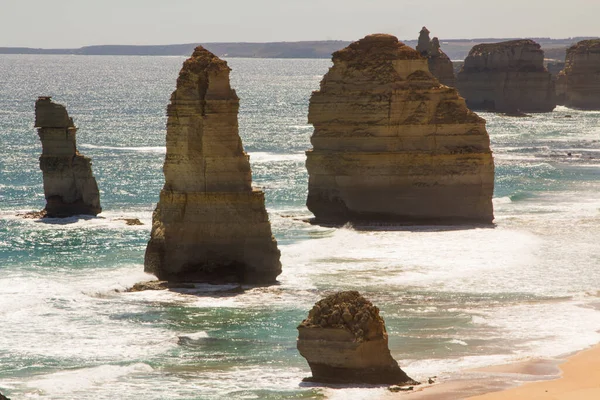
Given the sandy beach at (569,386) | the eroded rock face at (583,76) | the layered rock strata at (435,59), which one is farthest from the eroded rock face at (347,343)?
the eroded rock face at (583,76)

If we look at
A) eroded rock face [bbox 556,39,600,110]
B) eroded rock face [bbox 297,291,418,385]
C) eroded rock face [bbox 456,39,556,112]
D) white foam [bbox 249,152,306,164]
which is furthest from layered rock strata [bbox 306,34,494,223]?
eroded rock face [bbox 556,39,600,110]

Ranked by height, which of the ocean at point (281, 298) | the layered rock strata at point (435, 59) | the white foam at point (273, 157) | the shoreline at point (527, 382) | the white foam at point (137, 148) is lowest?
the white foam at point (137, 148)

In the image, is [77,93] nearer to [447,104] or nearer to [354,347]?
[447,104]

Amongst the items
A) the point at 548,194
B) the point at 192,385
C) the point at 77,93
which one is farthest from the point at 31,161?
the point at 77,93

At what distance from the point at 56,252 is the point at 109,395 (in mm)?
18225

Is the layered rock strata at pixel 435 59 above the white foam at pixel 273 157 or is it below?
above

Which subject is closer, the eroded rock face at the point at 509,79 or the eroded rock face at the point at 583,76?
the eroded rock face at the point at 509,79

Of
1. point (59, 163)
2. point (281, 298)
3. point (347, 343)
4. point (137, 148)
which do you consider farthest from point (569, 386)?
point (137, 148)

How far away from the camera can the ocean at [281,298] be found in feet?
84.8

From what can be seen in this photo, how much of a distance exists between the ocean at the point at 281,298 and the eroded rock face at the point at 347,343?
0.44 metres

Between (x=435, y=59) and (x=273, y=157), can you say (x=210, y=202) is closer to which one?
(x=273, y=157)

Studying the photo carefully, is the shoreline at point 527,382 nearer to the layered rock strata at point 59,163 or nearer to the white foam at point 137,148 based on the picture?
the layered rock strata at point 59,163

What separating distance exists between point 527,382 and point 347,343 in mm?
3748

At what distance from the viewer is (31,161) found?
7231cm
